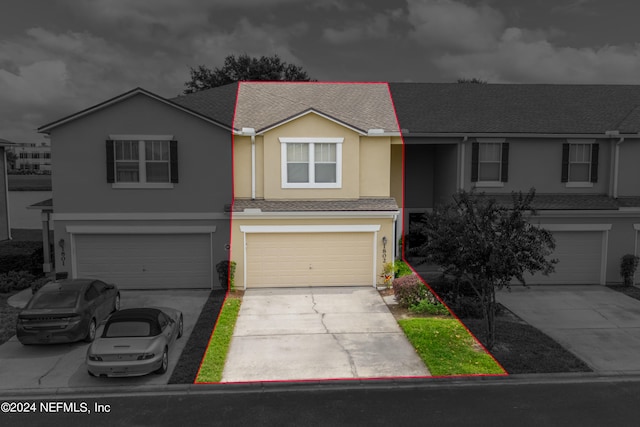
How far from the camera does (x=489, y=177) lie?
22000 mm

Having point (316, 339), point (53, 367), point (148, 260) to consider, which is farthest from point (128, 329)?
point (148, 260)

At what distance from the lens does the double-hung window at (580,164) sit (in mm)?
21875

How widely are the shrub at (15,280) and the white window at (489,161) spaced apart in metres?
17.7

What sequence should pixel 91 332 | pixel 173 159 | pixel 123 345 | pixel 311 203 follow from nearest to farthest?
pixel 123 345 < pixel 91 332 < pixel 173 159 < pixel 311 203

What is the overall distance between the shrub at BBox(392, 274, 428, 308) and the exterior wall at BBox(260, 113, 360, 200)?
14.2 ft

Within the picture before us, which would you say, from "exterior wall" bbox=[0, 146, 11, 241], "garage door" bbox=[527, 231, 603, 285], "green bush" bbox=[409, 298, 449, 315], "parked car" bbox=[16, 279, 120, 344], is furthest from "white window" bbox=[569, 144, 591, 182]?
"exterior wall" bbox=[0, 146, 11, 241]

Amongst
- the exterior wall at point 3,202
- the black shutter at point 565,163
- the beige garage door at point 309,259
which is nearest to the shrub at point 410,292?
the beige garage door at point 309,259

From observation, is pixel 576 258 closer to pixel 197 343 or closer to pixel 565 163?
pixel 565 163

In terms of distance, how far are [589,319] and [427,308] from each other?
483cm

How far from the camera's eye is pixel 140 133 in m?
19.6

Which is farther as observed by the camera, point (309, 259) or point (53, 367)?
point (309, 259)

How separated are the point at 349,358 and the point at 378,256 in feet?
23.9

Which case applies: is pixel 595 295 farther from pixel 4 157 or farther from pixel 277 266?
pixel 4 157

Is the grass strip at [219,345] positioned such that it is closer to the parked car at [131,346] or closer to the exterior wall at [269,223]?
the parked car at [131,346]
